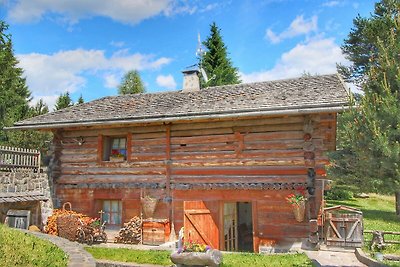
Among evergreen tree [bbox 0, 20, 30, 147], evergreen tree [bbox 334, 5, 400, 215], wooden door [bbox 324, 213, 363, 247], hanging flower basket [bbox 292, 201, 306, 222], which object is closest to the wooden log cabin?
hanging flower basket [bbox 292, 201, 306, 222]

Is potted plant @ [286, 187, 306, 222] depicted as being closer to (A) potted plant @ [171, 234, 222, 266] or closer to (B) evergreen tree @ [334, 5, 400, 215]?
(B) evergreen tree @ [334, 5, 400, 215]

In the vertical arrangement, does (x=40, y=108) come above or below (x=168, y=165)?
above

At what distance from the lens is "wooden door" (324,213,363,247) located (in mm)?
10805

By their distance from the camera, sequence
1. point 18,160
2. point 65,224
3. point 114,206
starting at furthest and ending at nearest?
1. point 114,206
2. point 18,160
3. point 65,224

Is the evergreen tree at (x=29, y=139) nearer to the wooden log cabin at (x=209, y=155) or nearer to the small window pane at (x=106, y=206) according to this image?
the wooden log cabin at (x=209, y=155)

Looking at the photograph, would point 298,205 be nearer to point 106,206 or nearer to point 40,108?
point 106,206

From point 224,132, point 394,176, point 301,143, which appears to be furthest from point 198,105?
point 394,176

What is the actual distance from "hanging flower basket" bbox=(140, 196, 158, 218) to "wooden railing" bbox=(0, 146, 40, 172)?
512 centimetres

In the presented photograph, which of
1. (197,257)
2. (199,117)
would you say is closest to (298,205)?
(197,257)

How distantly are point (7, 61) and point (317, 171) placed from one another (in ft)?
90.5

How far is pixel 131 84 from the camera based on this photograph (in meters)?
43.1

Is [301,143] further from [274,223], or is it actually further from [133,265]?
[133,265]

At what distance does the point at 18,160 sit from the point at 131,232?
5.38 meters

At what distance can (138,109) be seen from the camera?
46.3 ft
